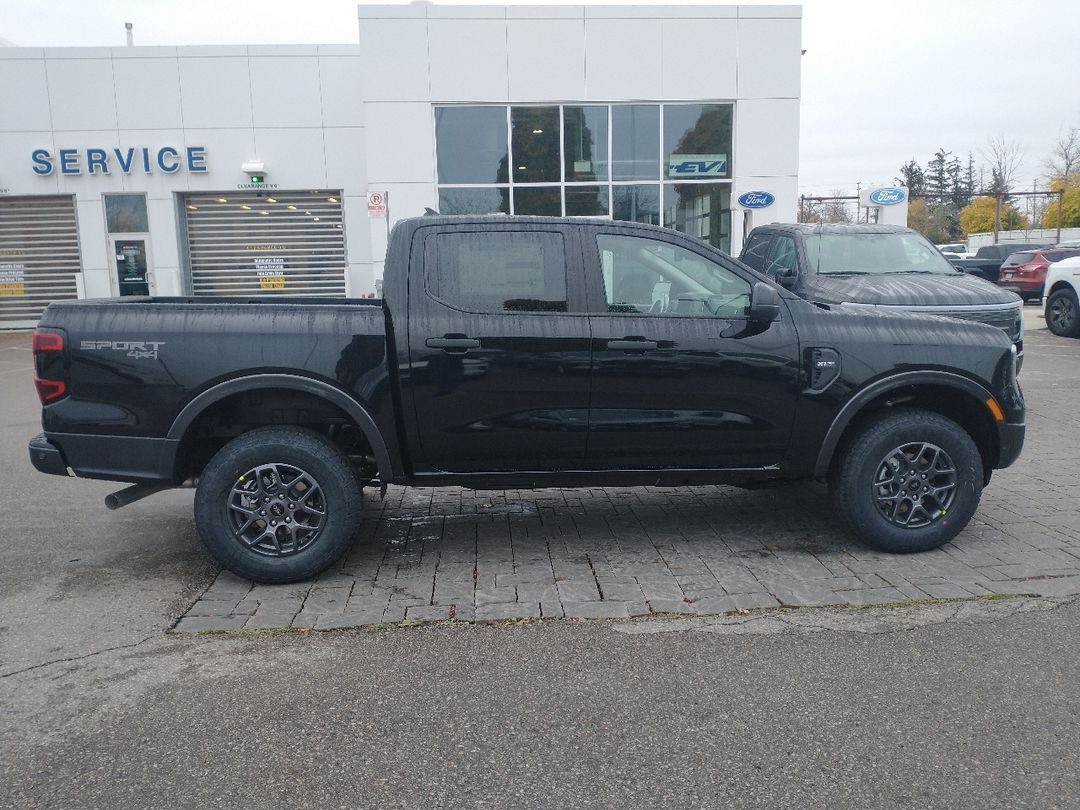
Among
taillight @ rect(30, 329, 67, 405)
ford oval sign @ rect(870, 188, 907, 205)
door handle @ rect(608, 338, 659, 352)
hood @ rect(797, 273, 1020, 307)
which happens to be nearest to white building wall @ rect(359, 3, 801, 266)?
ford oval sign @ rect(870, 188, 907, 205)

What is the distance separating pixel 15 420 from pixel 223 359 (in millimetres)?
7115

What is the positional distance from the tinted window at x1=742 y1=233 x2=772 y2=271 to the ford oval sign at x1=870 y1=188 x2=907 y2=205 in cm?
951

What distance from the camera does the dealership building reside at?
58.4 feet

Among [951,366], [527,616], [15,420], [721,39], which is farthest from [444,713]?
[721,39]

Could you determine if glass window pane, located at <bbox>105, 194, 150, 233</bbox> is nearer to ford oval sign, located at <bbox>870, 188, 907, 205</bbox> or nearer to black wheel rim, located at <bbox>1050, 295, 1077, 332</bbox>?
ford oval sign, located at <bbox>870, 188, 907, 205</bbox>

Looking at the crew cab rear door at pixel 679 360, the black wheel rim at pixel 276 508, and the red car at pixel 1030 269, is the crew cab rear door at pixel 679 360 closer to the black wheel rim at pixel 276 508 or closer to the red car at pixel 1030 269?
the black wheel rim at pixel 276 508

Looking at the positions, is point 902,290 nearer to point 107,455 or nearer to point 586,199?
point 107,455

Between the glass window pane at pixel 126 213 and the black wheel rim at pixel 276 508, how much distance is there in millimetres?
18180

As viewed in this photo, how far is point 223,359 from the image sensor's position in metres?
4.53

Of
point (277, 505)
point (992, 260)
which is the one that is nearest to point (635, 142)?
point (277, 505)

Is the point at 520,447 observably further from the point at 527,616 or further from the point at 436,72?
the point at 436,72

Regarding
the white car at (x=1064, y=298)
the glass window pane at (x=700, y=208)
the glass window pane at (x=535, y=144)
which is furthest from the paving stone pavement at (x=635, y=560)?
the glass window pane at (x=700, y=208)

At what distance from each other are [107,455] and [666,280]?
3176 mm

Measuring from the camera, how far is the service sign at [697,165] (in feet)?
61.1
